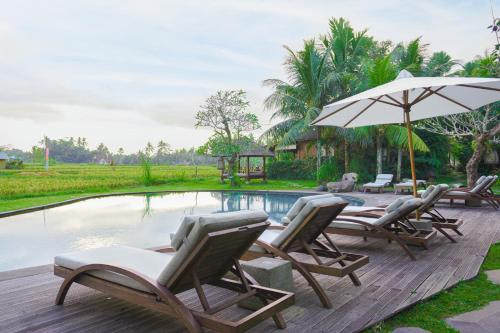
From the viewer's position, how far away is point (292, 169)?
21.1m

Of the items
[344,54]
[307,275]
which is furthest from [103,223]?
[344,54]

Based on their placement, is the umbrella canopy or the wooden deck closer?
the wooden deck

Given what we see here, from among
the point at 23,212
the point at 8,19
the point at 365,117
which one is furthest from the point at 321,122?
the point at 8,19

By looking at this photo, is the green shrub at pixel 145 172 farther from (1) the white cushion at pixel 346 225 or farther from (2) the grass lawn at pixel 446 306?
(2) the grass lawn at pixel 446 306

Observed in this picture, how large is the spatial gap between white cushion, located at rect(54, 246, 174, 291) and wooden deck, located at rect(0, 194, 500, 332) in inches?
12.9

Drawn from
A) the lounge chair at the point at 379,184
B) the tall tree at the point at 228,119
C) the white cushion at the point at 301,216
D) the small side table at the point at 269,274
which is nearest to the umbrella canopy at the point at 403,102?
the white cushion at the point at 301,216

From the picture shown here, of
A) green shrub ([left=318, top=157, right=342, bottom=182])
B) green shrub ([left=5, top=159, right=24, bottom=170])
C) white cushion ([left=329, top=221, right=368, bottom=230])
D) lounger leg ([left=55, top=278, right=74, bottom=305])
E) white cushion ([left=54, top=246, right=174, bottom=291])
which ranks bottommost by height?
lounger leg ([left=55, top=278, right=74, bottom=305])

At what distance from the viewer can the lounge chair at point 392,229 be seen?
4.34 m

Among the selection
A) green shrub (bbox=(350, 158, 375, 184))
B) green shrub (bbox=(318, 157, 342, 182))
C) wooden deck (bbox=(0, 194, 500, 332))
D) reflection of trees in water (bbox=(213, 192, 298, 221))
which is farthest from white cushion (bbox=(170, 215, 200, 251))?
green shrub (bbox=(350, 158, 375, 184))

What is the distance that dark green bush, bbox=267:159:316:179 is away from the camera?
20.3 metres

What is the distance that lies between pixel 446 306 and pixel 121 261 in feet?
8.47

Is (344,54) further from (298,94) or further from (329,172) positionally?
(329,172)

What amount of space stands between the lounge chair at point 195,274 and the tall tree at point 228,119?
64.5 ft

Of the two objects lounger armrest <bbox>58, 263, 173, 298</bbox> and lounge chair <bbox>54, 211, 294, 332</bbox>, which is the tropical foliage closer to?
lounge chair <bbox>54, 211, 294, 332</bbox>
